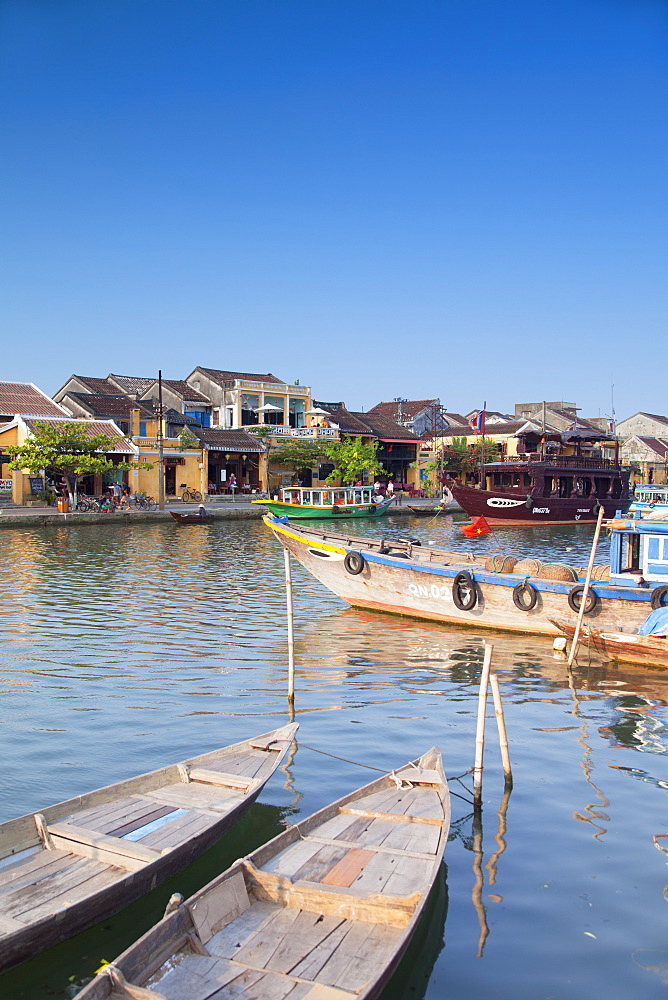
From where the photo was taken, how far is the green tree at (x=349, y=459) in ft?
181

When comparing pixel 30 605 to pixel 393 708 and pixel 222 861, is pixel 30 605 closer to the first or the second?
pixel 393 708

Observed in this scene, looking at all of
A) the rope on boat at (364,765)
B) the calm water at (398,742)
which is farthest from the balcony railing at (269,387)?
the rope on boat at (364,765)

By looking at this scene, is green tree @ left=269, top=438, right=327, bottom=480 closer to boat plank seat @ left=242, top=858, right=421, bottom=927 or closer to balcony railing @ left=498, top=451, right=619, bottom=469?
balcony railing @ left=498, top=451, right=619, bottom=469

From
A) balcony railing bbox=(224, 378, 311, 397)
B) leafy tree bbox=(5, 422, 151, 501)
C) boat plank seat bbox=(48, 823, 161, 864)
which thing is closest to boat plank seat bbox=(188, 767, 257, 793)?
boat plank seat bbox=(48, 823, 161, 864)

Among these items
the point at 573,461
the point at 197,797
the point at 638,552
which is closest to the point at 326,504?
the point at 573,461

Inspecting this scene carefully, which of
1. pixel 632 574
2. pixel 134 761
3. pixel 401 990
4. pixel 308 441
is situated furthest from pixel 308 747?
pixel 308 441

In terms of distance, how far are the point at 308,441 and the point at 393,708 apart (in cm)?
4455

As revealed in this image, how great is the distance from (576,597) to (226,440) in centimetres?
4069

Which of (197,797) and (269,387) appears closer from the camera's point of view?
(197,797)

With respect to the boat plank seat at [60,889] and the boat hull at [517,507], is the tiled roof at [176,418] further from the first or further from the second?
the boat plank seat at [60,889]

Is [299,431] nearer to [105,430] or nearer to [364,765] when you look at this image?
[105,430]

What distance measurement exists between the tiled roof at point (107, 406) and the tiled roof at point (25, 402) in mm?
2799

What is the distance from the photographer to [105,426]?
157 ft

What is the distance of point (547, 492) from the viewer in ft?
162
